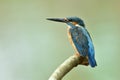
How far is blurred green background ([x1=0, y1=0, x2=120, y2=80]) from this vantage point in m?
1.67

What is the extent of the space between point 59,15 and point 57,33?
0.11 meters

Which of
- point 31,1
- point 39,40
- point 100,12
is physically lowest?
point 39,40

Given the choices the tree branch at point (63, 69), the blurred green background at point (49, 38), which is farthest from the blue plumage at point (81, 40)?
the blurred green background at point (49, 38)

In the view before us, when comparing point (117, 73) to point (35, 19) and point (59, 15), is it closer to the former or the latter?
point (59, 15)

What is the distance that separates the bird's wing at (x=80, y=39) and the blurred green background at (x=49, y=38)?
0.38 meters

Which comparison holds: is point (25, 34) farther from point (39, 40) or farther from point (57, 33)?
point (57, 33)

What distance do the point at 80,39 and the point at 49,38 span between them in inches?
18.8

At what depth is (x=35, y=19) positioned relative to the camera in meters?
1.74

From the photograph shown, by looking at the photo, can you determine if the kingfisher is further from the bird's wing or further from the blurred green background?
the blurred green background

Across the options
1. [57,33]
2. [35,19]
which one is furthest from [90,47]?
[35,19]

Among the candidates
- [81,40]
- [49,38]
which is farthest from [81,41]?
[49,38]

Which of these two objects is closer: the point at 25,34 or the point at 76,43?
the point at 76,43

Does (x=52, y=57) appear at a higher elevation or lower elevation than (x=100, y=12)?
lower

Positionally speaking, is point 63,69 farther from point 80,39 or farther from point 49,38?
point 49,38
